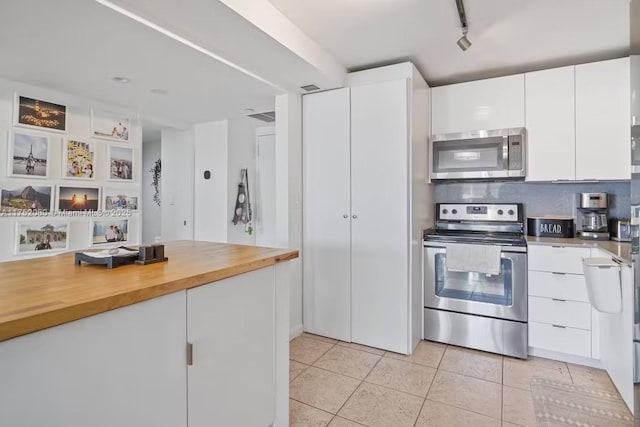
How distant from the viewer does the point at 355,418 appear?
1.93 m

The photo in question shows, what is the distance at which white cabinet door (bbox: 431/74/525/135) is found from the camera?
2854mm

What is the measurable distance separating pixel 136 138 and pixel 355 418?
3281 mm

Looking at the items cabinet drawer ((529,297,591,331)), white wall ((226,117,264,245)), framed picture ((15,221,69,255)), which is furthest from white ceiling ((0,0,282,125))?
cabinet drawer ((529,297,591,331))

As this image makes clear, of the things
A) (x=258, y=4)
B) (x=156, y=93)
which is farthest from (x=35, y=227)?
(x=258, y=4)

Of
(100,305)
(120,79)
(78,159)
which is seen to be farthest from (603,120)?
(78,159)

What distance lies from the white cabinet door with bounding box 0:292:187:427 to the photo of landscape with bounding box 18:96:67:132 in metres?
2.55

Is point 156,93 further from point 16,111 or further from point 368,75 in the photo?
point 368,75

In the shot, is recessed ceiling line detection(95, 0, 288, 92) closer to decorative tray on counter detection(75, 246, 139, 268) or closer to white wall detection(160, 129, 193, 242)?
decorative tray on counter detection(75, 246, 139, 268)

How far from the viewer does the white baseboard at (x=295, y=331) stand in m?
3.00

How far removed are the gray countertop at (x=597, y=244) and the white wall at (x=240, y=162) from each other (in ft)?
9.71

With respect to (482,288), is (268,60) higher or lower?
higher

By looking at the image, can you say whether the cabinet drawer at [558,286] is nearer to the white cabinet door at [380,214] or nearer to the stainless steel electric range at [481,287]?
the stainless steel electric range at [481,287]

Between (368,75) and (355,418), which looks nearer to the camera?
(355,418)

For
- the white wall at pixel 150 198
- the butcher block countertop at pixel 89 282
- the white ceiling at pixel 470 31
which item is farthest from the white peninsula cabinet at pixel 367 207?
the white wall at pixel 150 198
